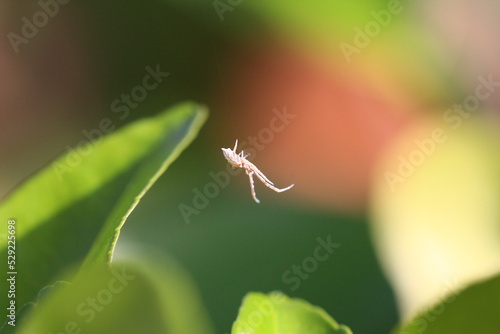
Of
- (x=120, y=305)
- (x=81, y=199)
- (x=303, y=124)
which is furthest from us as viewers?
(x=303, y=124)

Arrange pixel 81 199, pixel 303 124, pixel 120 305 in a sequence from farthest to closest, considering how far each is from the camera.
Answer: pixel 303 124 < pixel 81 199 < pixel 120 305

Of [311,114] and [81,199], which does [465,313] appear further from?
[311,114]

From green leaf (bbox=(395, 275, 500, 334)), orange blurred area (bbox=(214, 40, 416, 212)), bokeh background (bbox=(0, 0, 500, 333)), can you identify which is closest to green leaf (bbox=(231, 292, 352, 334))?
green leaf (bbox=(395, 275, 500, 334))

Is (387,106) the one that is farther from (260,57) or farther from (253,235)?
(253,235)

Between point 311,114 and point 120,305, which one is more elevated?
point 120,305

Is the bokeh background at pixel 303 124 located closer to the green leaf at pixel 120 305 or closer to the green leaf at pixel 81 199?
the green leaf at pixel 81 199

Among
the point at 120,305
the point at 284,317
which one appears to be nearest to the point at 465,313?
the point at 284,317

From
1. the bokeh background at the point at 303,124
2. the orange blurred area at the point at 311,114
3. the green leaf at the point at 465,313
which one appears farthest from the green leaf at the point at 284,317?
the orange blurred area at the point at 311,114
